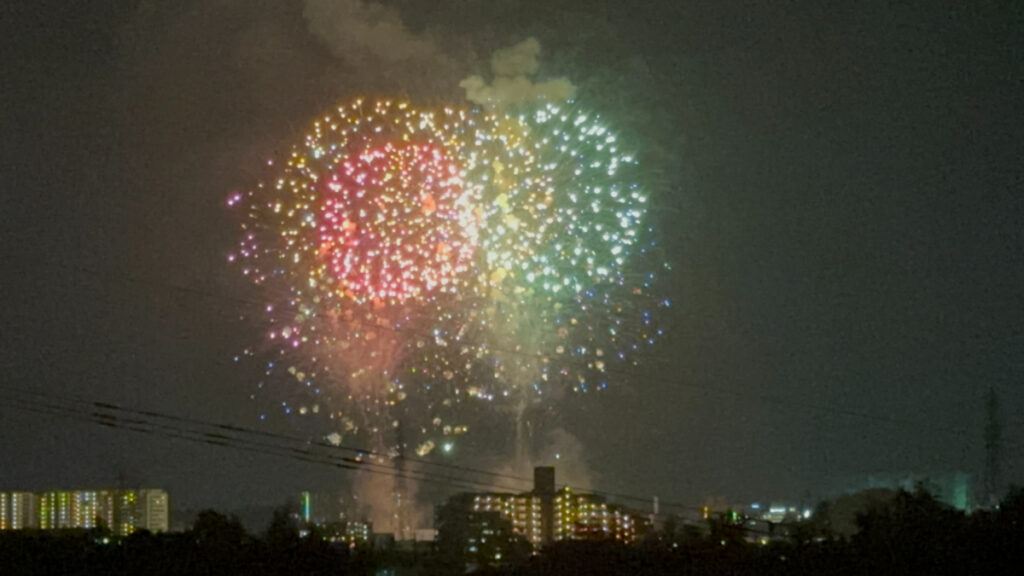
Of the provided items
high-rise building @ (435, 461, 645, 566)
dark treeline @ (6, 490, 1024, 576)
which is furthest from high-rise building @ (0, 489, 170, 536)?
dark treeline @ (6, 490, 1024, 576)

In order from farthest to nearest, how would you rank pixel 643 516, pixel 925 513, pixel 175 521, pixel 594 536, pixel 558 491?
pixel 175 521 → pixel 558 491 → pixel 643 516 → pixel 594 536 → pixel 925 513

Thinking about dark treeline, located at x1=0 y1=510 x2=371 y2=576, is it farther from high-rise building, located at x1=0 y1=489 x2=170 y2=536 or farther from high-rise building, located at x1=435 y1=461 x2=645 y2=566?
high-rise building, located at x1=0 y1=489 x2=170 y2=536

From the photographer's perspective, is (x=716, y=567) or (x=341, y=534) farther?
(x=341, y=534)

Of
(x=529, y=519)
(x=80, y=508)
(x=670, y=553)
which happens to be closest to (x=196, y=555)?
(x=670, y=553)

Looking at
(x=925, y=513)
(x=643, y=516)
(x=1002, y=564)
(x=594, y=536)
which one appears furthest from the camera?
(x=643, y=516)

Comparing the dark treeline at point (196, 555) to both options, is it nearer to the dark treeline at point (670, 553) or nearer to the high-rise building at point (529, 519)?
the dark treeline at point (670, 553)

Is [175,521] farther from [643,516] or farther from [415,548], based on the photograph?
[643,516]

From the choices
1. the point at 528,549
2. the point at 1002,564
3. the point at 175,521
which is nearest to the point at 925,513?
the point at 1002,564
